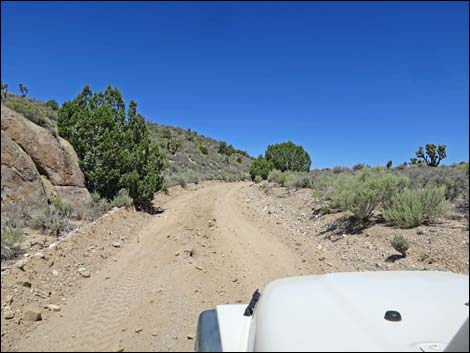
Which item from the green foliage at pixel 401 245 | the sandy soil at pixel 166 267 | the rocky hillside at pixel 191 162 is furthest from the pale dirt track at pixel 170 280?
the rocky hillside at pixel 191 162

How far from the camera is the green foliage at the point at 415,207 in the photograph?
5547 millimetres

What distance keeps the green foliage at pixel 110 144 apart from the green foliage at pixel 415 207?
8404mm

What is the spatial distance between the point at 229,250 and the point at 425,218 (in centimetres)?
384

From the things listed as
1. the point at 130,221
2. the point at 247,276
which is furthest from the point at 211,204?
the point at 247,276

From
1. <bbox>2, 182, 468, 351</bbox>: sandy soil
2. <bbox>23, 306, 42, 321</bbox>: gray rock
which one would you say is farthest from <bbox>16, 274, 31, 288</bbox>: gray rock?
<bbox>23, 306, 42, 321</bbox>: gray rock

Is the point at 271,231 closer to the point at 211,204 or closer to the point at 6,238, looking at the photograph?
the point at 211,204

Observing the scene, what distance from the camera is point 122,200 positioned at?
10.9 meters

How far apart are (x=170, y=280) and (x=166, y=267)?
85 centimetres

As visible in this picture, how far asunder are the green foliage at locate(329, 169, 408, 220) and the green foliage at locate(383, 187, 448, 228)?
1.49ft

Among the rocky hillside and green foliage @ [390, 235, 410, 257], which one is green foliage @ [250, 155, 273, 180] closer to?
the rocky hillside

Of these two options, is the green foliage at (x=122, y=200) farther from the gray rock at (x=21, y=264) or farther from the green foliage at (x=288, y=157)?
the green foliage at (x=288, y=157)

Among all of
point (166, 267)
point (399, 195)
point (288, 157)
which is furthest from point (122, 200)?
point (288, 157)

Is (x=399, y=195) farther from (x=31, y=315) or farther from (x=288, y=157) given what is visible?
(x=288, y=157)

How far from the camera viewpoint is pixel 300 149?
35.4 metres
